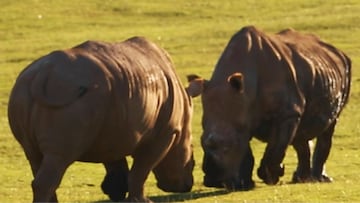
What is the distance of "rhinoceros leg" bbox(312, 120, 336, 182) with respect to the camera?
19.7 m

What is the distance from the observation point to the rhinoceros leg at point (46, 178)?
13539 mm

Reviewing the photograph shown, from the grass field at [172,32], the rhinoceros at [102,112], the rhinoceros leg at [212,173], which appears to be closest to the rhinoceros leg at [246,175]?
the rhinoceros leg at [212,173]

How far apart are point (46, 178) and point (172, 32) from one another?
32.9 meters

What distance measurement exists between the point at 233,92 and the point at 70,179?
165 inches

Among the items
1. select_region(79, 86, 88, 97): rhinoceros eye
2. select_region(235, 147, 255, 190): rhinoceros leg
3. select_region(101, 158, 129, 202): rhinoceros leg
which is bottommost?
select_region(235, 147, 255, 190): rhinoceros leg

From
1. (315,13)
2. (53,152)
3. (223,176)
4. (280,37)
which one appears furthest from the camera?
(315,13)

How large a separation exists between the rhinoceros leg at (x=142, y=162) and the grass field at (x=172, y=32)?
3487mm

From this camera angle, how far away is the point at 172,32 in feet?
152

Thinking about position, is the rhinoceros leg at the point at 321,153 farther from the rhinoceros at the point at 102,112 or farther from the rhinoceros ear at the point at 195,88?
the rhinoceros at the point at 102,112

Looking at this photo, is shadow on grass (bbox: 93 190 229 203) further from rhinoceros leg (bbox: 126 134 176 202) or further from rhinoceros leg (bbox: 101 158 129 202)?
rhinoceros leg (bbox: 126 134 176 202)

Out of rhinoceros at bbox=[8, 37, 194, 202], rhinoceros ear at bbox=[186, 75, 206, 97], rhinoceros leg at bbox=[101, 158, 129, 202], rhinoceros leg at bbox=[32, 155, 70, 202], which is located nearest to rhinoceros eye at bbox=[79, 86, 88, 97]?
rhinoceros at bbox=[8, 37, 194, 202]

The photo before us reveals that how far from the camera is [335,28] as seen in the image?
44875mm

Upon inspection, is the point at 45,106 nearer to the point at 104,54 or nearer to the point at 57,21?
the point at 104,54

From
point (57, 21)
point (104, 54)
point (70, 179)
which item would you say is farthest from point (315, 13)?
point (104, 54)
